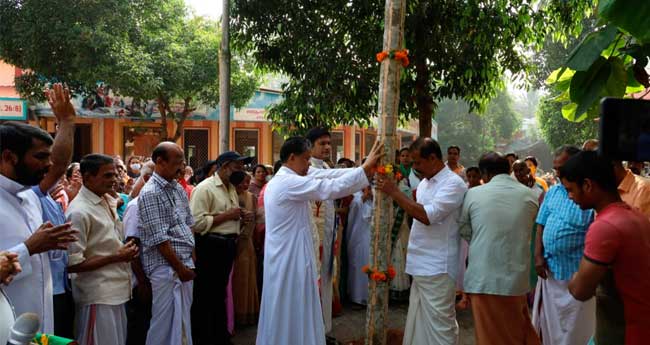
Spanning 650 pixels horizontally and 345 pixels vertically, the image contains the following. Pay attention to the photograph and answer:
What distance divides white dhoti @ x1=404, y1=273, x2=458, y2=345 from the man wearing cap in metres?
1.97

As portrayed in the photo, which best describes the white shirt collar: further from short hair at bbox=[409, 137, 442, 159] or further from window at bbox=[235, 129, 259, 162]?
window at bbox=[235, 129, 259, 162]

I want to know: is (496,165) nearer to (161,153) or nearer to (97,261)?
(161,153)

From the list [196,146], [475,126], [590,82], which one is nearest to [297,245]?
[590,82]

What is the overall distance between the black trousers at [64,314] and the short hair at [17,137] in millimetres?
1308

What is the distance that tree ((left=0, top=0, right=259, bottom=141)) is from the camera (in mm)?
12758

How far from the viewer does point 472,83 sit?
7.68m

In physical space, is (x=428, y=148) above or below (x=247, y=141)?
below

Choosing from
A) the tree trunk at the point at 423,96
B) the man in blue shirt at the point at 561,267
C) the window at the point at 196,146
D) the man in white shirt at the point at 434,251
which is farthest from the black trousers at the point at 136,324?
the window at the point at 196,146

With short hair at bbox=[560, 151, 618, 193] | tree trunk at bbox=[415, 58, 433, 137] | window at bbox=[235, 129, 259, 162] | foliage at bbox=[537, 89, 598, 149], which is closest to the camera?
short hair at bbox=[560, 151, 618, 193]

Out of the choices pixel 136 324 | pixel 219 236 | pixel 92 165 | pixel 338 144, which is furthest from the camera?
pixel 338 144

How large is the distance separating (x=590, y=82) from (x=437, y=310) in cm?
242

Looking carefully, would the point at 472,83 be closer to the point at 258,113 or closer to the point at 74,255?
the point at 74,255

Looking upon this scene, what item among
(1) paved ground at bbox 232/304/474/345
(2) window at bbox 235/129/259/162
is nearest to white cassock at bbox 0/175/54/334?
(1) paved ground at bbox 232/304/474/345

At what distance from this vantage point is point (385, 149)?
12.5ft
